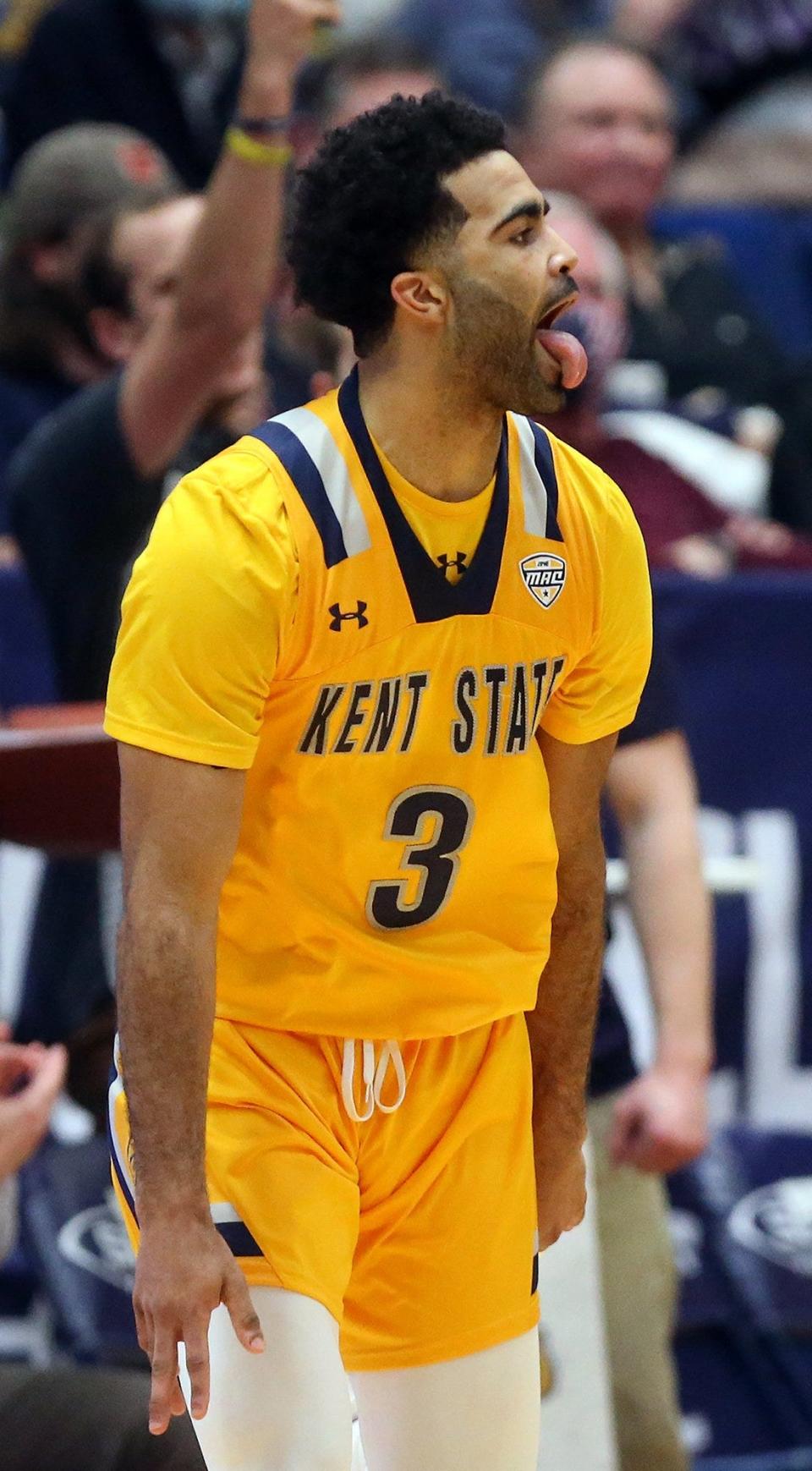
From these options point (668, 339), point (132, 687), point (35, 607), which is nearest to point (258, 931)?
point (132, 687)

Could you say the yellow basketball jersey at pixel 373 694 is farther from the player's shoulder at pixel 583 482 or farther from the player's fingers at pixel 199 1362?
the player's fingers at pixel 199 1362

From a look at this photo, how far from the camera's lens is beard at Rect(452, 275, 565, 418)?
1.85 metres

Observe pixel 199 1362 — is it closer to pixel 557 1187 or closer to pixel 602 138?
pixel 557 1187

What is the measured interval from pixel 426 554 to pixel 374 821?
245mm

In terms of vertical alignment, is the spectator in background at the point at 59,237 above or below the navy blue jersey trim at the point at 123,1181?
above

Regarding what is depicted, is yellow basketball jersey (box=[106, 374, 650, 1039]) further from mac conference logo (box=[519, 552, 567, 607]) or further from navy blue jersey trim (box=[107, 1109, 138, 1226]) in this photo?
navy blue jersey trim (box=[107, 1109, 138, 1226])

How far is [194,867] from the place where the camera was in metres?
1.84

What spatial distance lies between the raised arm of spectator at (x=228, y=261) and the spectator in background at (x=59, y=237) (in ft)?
2.00

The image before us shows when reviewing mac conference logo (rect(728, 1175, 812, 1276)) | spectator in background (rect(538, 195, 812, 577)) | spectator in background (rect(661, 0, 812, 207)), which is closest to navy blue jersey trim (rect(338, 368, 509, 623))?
spectator in background (rect(538, 195, 812, 577))

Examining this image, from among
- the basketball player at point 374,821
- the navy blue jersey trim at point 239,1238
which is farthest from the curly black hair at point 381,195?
the navy blue jersey trim at point 239,1238

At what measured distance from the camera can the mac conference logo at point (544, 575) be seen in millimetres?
1953

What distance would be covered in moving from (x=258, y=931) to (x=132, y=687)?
28 cm

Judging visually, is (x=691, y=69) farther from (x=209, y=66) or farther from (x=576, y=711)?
(x=576, y=711)

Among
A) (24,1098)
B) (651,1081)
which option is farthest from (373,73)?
(24,1098)
